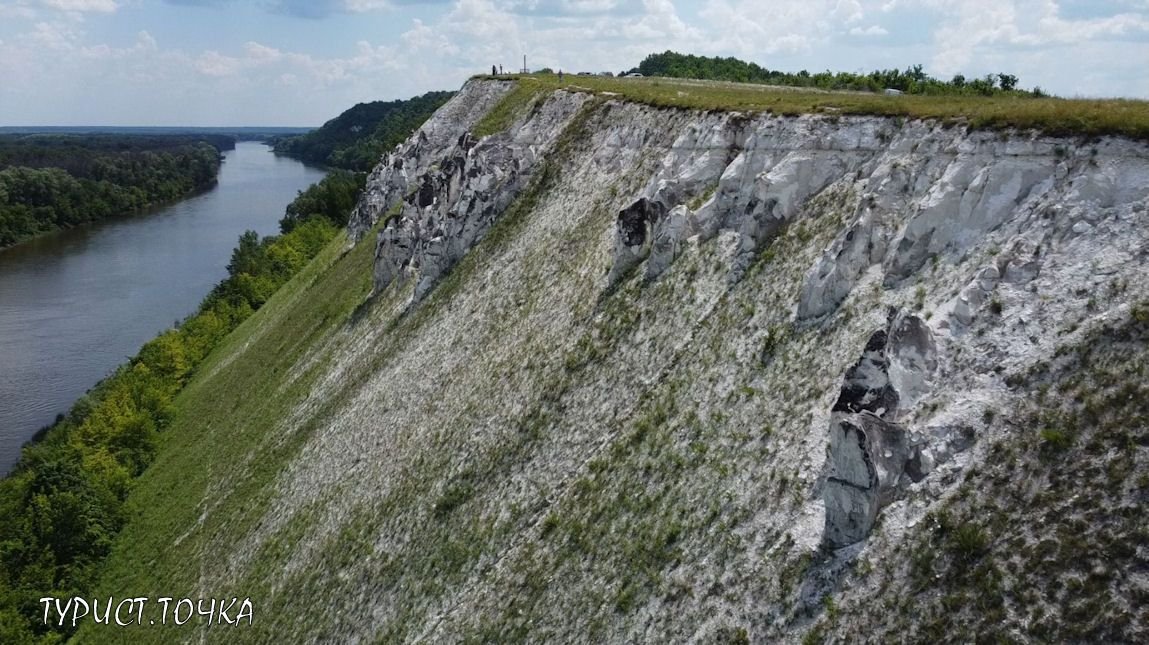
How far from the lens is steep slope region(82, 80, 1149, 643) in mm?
11922

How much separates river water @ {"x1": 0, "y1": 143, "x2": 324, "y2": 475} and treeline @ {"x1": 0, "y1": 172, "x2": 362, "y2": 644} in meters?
6.59

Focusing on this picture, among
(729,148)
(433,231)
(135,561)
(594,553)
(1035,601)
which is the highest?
(729,148)

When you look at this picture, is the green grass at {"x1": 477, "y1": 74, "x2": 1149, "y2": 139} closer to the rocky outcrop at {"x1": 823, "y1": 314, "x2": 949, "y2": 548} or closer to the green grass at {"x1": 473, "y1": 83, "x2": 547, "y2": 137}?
the rocky outcrop at {"x1": 823, "y1": 314, "x2": 949, "y2": 548}

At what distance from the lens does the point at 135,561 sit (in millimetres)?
34406

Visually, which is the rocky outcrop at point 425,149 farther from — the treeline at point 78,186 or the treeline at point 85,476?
Result: the treeline at point 78,186

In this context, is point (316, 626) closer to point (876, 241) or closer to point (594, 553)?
point (594, 553)

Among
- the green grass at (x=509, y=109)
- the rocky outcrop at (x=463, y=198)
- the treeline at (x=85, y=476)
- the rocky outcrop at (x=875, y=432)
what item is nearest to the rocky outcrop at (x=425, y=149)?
the green grass at (x=509, y=109)

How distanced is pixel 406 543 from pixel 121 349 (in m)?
57.8

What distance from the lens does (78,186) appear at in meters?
142

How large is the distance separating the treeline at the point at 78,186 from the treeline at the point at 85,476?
A: 266 ft

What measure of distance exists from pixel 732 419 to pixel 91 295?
8917 cm

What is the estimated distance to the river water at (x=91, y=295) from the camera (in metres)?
58.8

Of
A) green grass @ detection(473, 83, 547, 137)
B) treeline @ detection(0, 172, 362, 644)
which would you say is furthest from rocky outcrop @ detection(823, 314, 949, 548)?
green grass @ detection(473, 83, 547, 137)

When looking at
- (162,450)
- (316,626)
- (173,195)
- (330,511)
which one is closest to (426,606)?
(316,626)
